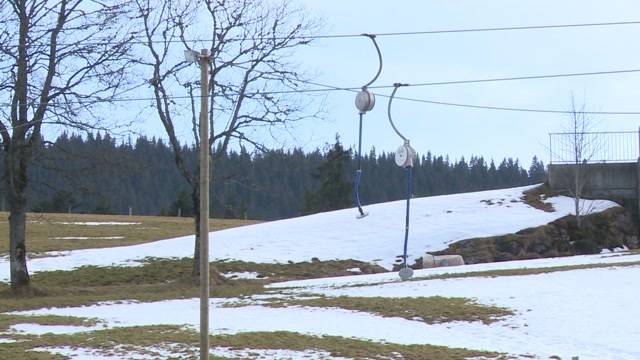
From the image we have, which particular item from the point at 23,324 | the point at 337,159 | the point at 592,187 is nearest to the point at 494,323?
the point at 23,324

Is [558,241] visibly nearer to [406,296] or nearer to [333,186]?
[406,296]

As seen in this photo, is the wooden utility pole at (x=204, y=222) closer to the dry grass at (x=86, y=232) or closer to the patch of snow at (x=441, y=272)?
the patch of snow at (x=441, y=272)

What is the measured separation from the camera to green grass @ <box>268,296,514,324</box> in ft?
54.0

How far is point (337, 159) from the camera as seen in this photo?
275ft

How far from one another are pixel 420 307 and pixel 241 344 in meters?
5.59

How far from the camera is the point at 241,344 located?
1329 centimetres

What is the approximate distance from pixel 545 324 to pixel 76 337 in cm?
854

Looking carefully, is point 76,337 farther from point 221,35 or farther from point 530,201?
point 530,201

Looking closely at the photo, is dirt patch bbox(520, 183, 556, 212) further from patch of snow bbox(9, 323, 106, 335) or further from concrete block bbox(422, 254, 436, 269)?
patch of snow bbox(9, 323, 106, 335)

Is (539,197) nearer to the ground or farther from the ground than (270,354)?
farther from the ground

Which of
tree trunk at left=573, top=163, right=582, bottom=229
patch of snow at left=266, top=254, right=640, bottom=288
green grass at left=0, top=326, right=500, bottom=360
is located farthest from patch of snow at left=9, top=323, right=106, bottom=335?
tree trunk at left=573, top=163, right=582, bottom=229

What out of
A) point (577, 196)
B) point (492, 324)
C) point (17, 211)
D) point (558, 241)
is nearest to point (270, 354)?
point (492, 324)

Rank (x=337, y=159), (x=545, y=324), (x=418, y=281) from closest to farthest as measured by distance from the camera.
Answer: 1. (x=545, y=324)
2. (x=418, y=281)
3. (x=337, y=159)

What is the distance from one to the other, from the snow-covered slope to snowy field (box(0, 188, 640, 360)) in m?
0.08
